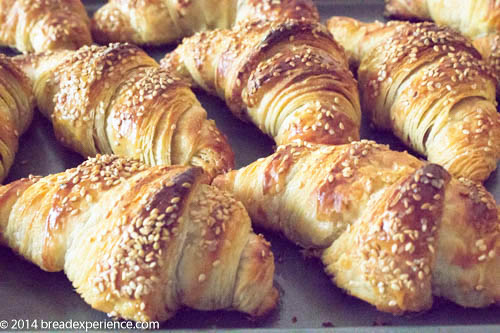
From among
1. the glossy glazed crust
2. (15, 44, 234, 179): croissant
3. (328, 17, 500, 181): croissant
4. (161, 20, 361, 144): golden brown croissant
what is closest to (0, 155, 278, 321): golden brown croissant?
(15, 44, 234, 179): croissant

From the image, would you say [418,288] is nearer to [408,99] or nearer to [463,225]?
[463,225]

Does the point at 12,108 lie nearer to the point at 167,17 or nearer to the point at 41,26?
the point at 41,26

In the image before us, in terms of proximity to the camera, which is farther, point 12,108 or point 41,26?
point 41,26

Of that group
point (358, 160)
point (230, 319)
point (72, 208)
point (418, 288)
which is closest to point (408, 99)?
point (358, 160)

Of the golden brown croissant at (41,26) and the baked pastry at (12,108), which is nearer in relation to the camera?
the baked pastry at (12,108)

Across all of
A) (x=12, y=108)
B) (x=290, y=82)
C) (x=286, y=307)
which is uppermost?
(x=290, y=82)

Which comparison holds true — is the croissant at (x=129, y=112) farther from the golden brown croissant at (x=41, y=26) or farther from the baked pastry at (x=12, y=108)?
the golden brown croissant at (x=41, y=26)

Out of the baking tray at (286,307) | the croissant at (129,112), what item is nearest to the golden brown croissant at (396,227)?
the baking tray at (286,307)

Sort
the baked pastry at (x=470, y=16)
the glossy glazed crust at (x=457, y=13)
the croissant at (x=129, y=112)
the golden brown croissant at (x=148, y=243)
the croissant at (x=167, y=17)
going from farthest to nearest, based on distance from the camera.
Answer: the croissant at (x=167, y=17), the glossy glazed crust at (x=457, y=13), the baked pastry at (x=470, y=16), the croissant at (x=129, y=112), the golden brown croissant at (x=148, y=243)

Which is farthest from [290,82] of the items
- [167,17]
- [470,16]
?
[470,16]
